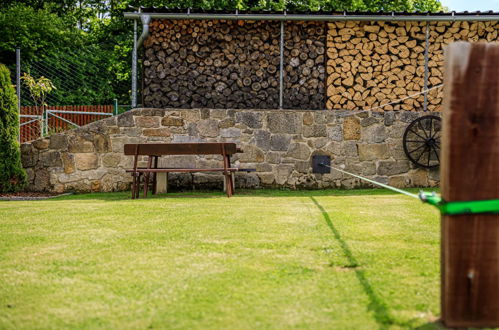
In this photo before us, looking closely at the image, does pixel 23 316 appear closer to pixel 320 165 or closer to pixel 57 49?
pixel 320 165

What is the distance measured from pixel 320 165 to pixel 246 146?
136cm

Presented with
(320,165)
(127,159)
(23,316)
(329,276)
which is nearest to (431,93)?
(320,165)

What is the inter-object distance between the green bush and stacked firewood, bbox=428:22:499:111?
7542 millimetres

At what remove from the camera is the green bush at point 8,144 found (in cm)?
902

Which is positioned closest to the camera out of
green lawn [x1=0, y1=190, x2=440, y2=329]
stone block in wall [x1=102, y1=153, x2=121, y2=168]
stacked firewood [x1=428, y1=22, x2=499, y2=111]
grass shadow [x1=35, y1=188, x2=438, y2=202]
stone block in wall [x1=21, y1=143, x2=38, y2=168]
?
green lawn [x1=0, y1=190, x2=440, y2=329]

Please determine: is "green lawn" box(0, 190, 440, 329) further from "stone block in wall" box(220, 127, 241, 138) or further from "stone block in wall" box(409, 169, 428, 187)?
"stone block in wall" box(409, 169, 428, 187)

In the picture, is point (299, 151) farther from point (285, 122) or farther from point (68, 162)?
point (68, 162)

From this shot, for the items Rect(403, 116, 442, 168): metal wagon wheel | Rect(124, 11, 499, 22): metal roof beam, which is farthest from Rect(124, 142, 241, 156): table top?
Rect(403, 116, 442, 168): metal wagon wheel

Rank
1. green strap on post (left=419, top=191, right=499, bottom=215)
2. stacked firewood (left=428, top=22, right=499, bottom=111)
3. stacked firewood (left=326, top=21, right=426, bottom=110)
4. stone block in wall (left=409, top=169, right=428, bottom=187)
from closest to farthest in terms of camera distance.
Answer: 1. green strap on post (left=419, top=191, right=499, bottom=215)
2. stone block in wall (left=409, top=169, right=428, bottom=187)
3. stacked firewood (left=326, top=21, right=426, bottom=110)
4. stacked firewood (left=428, top=22, right=499, bottom=111)

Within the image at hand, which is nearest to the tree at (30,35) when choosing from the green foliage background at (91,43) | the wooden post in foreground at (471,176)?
the green foliage background at (91,43)

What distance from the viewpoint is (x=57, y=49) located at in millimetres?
17719

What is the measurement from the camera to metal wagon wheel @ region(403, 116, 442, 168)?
983 centimetres

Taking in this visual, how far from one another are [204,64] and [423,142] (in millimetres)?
4311

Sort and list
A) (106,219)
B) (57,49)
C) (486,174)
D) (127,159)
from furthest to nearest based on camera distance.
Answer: (57,49) → (127,159) → (106,219) → (486,174)
